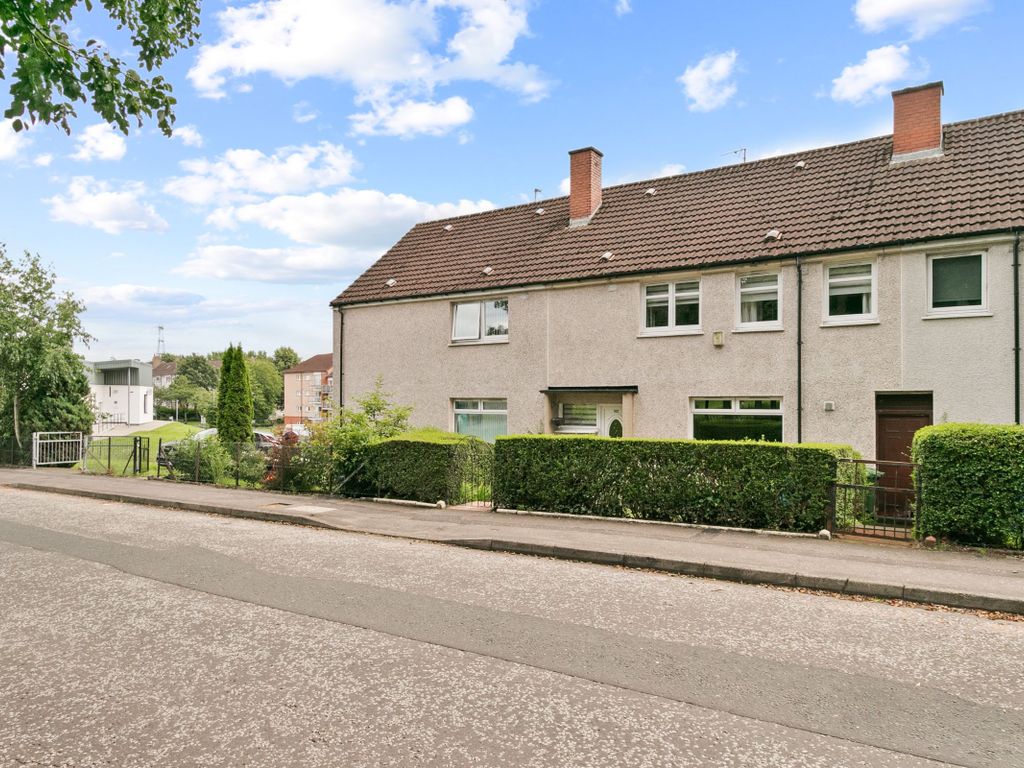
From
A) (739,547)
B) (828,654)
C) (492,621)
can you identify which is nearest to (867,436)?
(739,547)

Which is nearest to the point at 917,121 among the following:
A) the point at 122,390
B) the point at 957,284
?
the point at 957,284

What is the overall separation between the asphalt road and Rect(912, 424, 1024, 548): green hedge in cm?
288

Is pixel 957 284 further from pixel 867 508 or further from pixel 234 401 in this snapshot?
pixel 234 401

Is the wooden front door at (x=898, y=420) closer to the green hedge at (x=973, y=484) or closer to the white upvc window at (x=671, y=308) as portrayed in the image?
the white upvc window at (x=671, y=308)

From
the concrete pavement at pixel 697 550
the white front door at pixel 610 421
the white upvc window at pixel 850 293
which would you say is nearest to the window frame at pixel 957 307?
the white upvc window at pixel 850 293

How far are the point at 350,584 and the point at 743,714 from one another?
4426mm

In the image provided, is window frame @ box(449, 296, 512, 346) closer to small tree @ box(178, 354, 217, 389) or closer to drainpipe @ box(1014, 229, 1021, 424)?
drainpipe @ box(1014, 229, 1021, 424)

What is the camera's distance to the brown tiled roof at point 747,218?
13.9m

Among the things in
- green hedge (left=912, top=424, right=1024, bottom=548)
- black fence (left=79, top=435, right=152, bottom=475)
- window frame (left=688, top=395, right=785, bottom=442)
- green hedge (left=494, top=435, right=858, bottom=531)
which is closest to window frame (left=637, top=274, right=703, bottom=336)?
window frame (left=688, top=395, right=785, bottom=442)

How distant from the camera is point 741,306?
50.4ft

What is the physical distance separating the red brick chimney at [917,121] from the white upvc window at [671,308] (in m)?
5.41

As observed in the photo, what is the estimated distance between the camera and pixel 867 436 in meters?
13.6

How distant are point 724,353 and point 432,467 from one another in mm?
6653

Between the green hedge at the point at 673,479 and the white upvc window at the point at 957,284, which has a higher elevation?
the white upvc window at the point at 957,284
